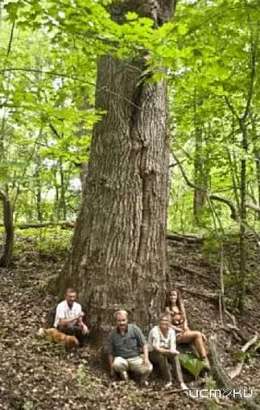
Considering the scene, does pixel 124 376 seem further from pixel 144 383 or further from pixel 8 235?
pixel 8 235

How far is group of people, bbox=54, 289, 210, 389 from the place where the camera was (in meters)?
5.98

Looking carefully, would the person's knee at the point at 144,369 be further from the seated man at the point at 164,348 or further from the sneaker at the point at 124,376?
the seated man at the point at 164,348

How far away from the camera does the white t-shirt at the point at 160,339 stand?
6.26 meters

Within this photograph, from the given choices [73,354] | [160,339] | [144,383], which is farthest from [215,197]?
[73,354]

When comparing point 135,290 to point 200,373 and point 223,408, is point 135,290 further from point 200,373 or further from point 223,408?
point 223,408

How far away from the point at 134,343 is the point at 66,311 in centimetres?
99

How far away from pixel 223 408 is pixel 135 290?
1.89 metres

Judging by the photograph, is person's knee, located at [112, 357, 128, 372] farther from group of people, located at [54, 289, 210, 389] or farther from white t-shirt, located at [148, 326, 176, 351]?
white t-shirt, located at [148, 326, 176, 351]

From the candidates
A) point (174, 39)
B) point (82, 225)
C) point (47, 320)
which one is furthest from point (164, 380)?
point (174, 39)

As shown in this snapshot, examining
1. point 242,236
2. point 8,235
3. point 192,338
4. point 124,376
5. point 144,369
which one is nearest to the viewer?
point 124,376

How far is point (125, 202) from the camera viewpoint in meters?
6.75

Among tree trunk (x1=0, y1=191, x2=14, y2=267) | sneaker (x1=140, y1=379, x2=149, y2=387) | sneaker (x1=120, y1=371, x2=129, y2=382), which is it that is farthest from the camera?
tree trunk (x1=0, y1=191, x2=14, y2=267)

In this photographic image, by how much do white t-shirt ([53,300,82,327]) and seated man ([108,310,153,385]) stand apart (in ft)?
1.83

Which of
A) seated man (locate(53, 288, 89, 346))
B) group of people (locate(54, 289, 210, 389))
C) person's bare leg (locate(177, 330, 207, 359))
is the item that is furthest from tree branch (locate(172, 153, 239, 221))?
seated man (locate(53, 288, 89, 346))
